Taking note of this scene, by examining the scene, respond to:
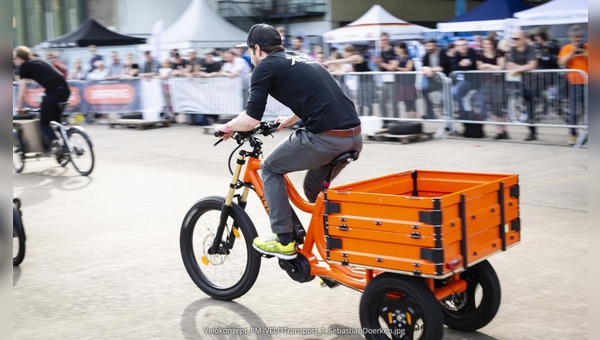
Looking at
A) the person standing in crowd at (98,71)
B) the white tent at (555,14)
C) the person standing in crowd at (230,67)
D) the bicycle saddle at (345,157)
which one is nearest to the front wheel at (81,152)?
the person standing in crowd at (230,67)

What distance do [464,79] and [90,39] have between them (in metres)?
15.7

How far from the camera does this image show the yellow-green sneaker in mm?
5047

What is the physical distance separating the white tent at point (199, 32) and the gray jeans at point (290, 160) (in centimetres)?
2111

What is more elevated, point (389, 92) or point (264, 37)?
point (264, 37)

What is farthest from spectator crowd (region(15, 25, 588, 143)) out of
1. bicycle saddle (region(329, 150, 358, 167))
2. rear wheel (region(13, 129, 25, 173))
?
bicycle saddle (region(329, 150, 358, 167))

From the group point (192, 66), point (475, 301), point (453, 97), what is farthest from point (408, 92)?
point (475, 301)

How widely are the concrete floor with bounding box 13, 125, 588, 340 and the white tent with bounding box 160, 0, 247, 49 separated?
14.3 m

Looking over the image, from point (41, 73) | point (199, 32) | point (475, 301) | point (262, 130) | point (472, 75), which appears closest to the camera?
point (475, 301)

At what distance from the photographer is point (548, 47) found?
537 inches

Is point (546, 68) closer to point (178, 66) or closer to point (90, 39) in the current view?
point (178, 66)

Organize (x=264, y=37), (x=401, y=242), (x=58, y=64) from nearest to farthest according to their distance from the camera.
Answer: (x=401, y=242), (x=264, y=37), (x=58, y=64)

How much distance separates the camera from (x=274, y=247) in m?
5.09

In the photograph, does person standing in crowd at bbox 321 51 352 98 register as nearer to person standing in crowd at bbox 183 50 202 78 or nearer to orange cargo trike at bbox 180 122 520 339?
person standing in crowd at bbox 183 50 202 78

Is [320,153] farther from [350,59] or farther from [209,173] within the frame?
[350,59]
